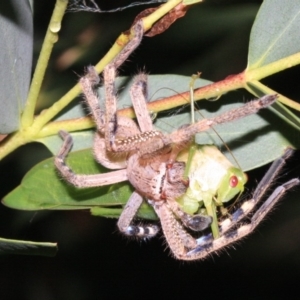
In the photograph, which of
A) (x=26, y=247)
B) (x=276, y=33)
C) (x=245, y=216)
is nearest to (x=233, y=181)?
(x=245, y=216)

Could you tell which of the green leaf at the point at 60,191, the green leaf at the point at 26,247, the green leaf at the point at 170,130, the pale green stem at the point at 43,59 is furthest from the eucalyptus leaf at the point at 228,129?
the green leaf at the point at 26,247

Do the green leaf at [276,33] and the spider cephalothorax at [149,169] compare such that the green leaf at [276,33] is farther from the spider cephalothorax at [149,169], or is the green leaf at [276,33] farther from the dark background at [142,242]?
the dark background at [142,242]

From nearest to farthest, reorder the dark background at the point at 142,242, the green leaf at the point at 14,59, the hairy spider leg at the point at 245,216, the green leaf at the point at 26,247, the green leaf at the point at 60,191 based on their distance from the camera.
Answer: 1. the green leaf at the point at 26,247
2. the green leaf at the point at 14,59
3. the green leaf at the point at 60,191
4. the hairy spider leg at the point at 245,216
5. the dark background at the point at 142,242

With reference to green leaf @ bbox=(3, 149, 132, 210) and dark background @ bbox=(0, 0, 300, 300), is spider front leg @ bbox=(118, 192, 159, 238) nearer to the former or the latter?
green leaf @ bbox=(3, 149, 132, 210)

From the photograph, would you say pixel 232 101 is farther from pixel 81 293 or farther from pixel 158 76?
pixel 81 293

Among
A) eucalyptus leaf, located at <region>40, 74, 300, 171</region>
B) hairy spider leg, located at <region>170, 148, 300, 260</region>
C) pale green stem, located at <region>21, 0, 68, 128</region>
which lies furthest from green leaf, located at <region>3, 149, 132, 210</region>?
hairy spider leg, located at <region>170, 148, 300, 260</region>

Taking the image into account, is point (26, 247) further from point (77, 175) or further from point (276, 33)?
point (276, 33)
